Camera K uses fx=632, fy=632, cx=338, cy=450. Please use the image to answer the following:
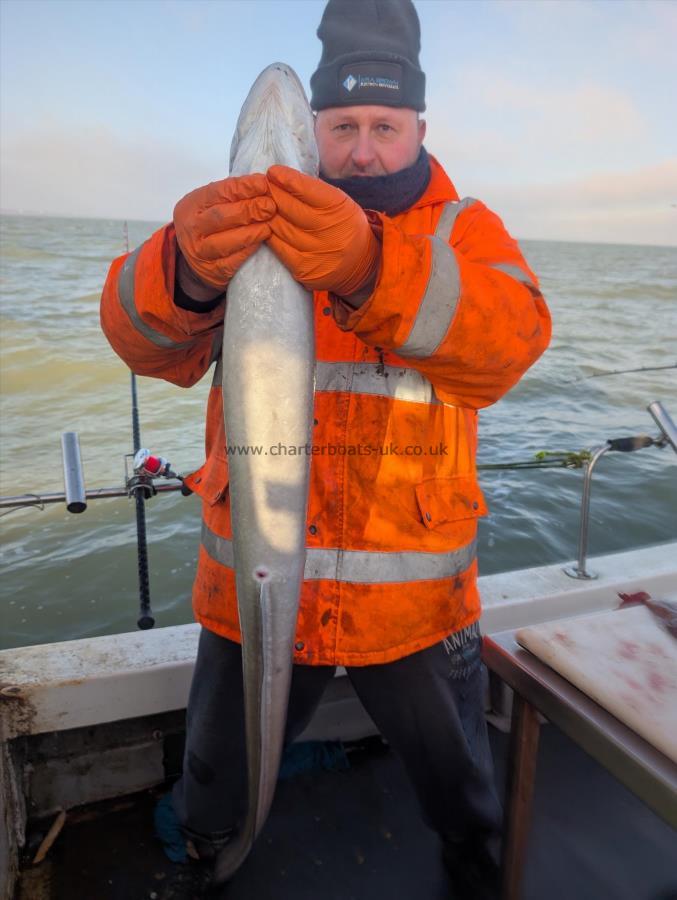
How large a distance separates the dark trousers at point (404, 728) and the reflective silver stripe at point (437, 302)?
3.17ft

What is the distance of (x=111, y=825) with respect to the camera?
253 cm

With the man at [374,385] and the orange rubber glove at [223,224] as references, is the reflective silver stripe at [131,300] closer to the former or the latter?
the man at [374,385]

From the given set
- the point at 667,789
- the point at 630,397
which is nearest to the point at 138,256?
the point at 667,789

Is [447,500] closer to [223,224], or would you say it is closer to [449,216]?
[449,216]

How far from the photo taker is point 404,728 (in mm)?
1917

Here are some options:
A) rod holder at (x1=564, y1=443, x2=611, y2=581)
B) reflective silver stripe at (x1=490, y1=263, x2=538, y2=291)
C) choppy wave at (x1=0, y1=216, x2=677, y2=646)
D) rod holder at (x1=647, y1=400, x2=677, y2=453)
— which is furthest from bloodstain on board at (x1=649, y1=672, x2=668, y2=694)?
choppy wave at (x1=0, y1=216, x2=677, y2=646)

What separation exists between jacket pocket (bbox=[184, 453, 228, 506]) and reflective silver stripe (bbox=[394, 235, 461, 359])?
73 cm

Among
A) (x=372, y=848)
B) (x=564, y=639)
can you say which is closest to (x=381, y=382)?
(x=564, y=639)

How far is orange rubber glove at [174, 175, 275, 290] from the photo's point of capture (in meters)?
1.40

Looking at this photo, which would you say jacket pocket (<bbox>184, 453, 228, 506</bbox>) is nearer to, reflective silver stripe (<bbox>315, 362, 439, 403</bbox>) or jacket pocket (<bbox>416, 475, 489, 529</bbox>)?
reflective silver stripe (<bbox>315, 362, 439, 403</bbox>)

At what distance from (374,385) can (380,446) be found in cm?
18

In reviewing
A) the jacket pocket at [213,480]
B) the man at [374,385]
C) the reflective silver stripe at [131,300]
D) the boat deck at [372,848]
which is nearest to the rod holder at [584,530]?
the boat deck at [372,848]

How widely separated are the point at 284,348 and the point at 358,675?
3.54 ft

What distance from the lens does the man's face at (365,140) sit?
79.2 inches
